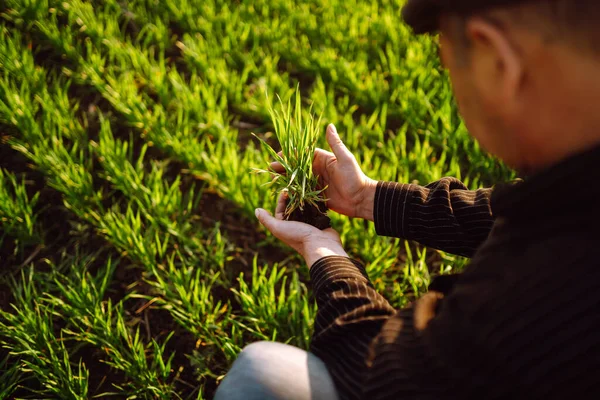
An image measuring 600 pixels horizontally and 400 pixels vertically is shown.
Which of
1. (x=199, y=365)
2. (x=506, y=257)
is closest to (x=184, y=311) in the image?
(x=199, y=365)

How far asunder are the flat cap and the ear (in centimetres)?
2

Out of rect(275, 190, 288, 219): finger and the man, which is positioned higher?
the man

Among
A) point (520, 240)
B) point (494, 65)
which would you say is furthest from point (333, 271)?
point (494, 65)

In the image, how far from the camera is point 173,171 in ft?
7.07

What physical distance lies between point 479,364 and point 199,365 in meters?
1.06

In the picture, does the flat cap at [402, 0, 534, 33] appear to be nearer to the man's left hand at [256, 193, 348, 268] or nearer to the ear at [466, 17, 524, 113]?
the ear at [466, 17, 524, 113]

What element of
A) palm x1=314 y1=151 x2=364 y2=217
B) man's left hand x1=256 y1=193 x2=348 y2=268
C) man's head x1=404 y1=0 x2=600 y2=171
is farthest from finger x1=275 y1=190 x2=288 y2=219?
man's head x1=404 y1=0 x2=600 y2=171

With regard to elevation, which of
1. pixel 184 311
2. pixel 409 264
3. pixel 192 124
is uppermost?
pixel 192 124

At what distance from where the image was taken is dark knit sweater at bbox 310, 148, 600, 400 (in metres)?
0.78

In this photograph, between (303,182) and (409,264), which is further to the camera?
(409,264)

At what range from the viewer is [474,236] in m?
1.38

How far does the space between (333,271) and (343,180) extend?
1.41ft

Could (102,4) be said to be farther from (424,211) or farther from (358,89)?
(424,211)

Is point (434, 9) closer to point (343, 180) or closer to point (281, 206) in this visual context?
point (343, 180)
